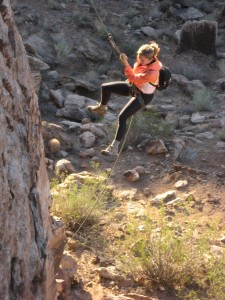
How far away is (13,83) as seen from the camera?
3945 millimetres

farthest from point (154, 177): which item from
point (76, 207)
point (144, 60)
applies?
point (144, 60)

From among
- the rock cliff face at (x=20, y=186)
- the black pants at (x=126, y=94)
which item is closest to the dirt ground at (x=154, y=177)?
the black pants at (x=126, y=94)

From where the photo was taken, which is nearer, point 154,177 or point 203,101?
point 154,177

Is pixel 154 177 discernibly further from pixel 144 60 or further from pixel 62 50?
pixel 62 50

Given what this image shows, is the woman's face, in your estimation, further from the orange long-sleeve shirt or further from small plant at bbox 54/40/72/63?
small plant at bbox 54/40/72/63

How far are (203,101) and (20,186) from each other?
28.8 ft

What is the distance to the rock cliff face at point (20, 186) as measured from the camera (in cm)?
338

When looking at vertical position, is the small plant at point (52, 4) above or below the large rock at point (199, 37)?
above

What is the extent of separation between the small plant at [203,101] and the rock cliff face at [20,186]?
7.85 metres

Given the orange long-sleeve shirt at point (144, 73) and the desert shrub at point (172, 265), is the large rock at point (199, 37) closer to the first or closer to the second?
the orange long-sleeve shirt at point (144, 73)

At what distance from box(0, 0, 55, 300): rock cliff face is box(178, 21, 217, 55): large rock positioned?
11969 millimetres

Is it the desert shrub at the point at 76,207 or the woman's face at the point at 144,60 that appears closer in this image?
the woman's face at the point at 144,60

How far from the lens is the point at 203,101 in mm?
11992

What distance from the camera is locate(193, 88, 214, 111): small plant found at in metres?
11.9
